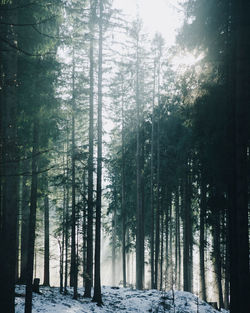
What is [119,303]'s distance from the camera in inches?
510

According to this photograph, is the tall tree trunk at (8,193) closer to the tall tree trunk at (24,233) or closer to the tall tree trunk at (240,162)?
the tall tree trunk at (240,162)

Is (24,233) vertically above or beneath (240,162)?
beneath

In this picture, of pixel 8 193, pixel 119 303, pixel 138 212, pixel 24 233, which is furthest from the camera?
pixel 138 212

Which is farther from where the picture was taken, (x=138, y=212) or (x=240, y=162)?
(x=138, y=212)

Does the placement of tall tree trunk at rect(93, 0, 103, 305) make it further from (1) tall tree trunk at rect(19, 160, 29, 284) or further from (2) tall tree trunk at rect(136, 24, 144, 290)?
(2) tall tree trunk at rect(136, 24, 144, 290)

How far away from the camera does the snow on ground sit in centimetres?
1020

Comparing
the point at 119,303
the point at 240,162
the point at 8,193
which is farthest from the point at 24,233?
the point at 240,162

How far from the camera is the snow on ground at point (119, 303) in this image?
33.4 ft

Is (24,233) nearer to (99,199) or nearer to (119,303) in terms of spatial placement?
(99,199)

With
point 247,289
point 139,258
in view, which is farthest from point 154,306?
point 247,289

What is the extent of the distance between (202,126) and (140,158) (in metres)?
11.8

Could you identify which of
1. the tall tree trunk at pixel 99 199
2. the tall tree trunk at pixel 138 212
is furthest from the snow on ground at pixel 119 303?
the tall tree trunk at pixel 138 212

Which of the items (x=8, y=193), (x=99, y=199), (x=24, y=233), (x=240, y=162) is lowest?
(x=24, y=233)

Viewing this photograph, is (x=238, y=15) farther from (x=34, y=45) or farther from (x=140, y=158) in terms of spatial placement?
(x=140, y=158)
